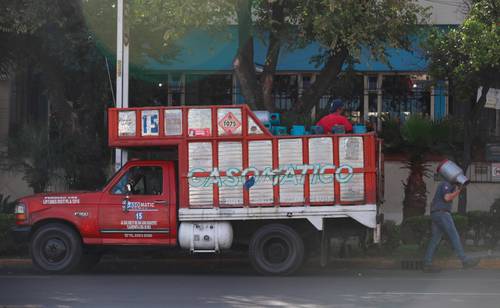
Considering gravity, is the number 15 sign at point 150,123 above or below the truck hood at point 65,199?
above

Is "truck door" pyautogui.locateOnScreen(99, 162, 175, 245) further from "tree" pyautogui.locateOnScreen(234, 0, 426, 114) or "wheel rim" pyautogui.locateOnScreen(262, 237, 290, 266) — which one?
"tree" pyautogui.locateOnScreen(234, 0, 426, 114)

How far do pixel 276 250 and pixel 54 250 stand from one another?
3.71 meters

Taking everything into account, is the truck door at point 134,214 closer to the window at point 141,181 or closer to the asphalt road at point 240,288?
the window at point 141,181

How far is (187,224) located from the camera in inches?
480

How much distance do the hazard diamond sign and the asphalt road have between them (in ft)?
7.89

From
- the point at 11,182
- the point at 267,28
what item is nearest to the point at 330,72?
the point at 267,28

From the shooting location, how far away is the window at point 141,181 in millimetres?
12383

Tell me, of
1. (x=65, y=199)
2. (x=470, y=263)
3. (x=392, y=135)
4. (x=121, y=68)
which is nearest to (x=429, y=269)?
(x=470, y=263)

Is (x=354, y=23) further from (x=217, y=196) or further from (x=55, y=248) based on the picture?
(x=55, y=248)

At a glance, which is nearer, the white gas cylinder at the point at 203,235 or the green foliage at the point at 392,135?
the white gas cylinder at the point at 203,235

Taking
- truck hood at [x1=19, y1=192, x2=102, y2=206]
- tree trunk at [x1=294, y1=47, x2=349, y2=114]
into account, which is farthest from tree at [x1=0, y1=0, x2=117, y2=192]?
tree trunk at [x1=294, y1=47, x2=349, y2=114]

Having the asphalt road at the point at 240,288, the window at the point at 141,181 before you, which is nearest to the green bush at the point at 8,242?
the asphalt road at the point at 240,288

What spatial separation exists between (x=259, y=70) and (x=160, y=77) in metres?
3.05

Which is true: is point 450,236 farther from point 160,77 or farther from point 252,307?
point 160,77
